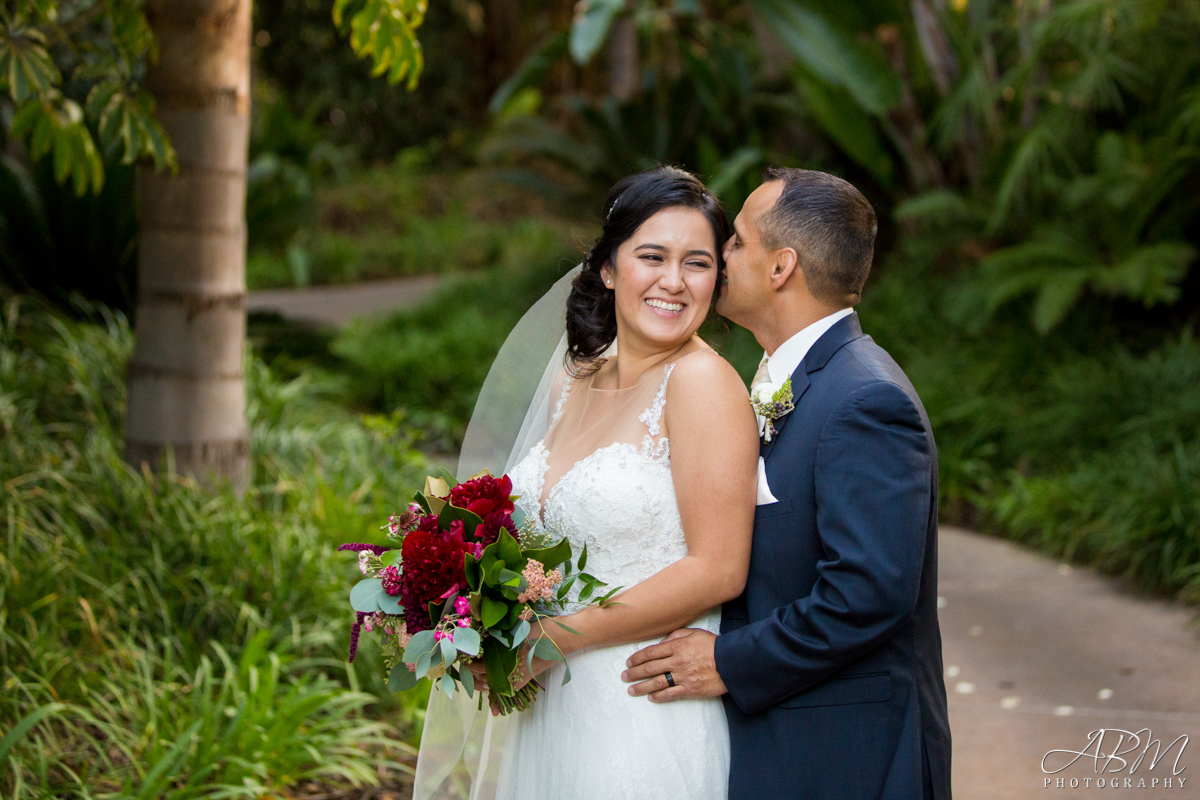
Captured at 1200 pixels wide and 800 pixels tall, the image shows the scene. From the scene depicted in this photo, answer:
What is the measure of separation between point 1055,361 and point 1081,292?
0.60m

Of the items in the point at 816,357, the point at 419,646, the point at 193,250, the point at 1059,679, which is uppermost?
the point at 193,250

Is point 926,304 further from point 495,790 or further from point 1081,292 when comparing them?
point 495,790

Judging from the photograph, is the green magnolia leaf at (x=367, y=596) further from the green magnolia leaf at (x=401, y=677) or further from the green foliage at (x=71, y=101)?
the green foliage at (x=71, y=101)

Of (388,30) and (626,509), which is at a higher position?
(388,30)

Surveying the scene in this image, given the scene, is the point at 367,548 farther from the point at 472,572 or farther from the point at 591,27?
the point at 591,27

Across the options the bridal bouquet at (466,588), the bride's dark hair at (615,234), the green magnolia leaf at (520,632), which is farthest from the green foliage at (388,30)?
the green magnolia leaf at (520,632)

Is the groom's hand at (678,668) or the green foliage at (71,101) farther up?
the green foliage at (71,101)

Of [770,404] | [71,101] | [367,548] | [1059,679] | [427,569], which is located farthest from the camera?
[1059,679]

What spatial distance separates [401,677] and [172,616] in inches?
81.5

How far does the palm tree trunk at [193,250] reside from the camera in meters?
4.19

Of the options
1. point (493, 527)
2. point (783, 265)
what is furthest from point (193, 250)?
point (783, 265)

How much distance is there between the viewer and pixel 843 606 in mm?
1925

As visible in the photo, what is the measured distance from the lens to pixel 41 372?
5.37 meters

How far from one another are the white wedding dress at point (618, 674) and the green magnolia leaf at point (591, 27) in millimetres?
7289
